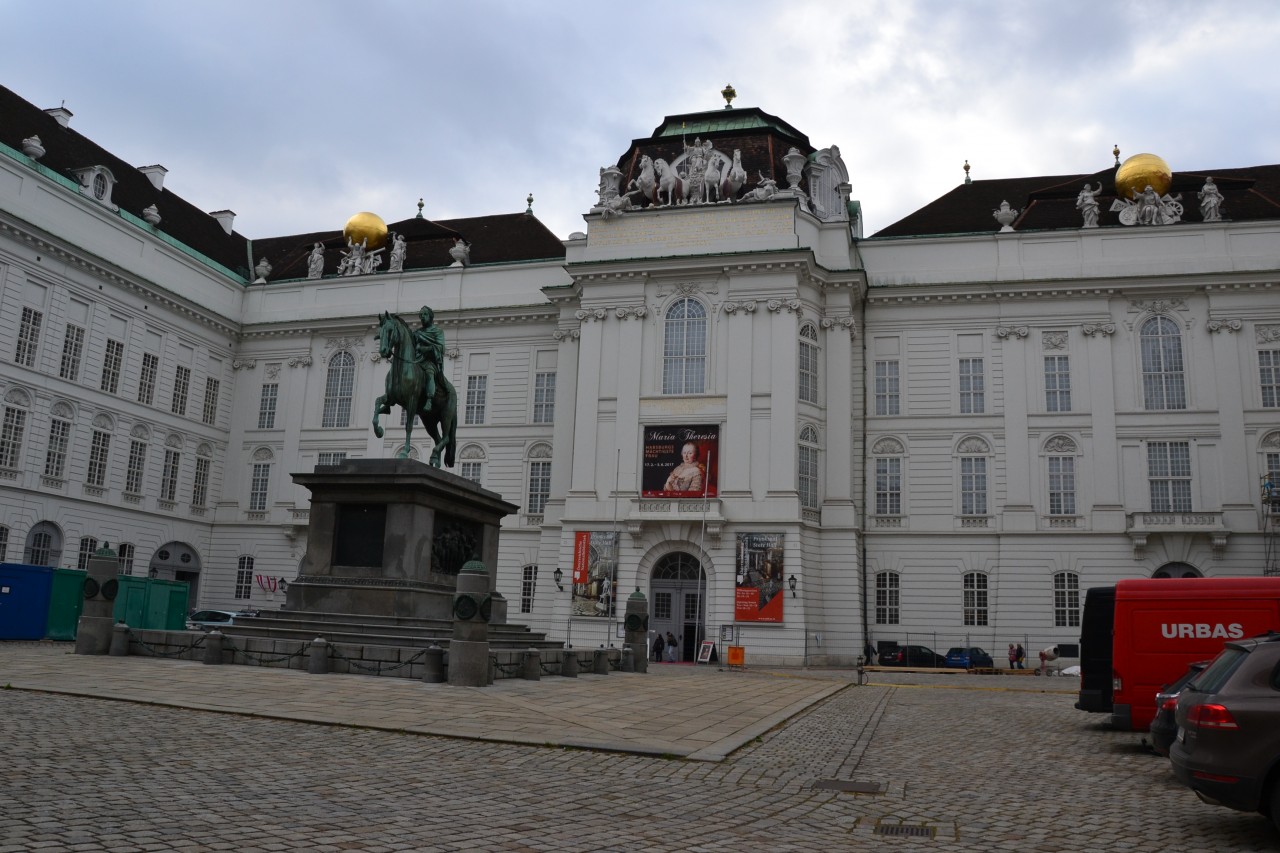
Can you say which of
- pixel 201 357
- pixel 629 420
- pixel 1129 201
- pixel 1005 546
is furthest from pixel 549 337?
pixel 1129 201

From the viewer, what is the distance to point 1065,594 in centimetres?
3922

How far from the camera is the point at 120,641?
20.5 meters

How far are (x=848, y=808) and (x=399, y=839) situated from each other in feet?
13.3

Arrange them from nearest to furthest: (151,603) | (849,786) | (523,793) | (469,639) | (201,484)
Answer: (523,793), (849,786), (469,639), (151,603), (201,484)

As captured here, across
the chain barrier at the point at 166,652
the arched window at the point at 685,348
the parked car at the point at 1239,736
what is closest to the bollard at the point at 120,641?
the chain barrier at the point at 166,652

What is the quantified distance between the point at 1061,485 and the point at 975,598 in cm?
549

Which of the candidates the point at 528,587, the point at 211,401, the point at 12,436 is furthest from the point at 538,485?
the point at 12,436

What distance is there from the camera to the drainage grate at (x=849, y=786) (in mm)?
9870

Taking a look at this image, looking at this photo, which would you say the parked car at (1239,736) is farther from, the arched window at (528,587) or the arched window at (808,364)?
the arched window at (528,587)

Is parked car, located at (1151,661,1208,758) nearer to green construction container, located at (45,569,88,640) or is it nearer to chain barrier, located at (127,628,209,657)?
chain barrier, located at (127,628,209,657)

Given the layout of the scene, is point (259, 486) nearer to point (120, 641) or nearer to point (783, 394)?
point (783, 394)

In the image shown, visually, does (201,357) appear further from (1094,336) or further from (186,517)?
(1094,336)

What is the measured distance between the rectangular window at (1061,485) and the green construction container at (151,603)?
104 ft

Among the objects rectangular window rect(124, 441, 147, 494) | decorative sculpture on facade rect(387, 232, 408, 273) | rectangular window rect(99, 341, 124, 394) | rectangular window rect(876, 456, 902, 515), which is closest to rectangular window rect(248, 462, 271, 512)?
rectangular window rect(124, 441, 147, 494)
